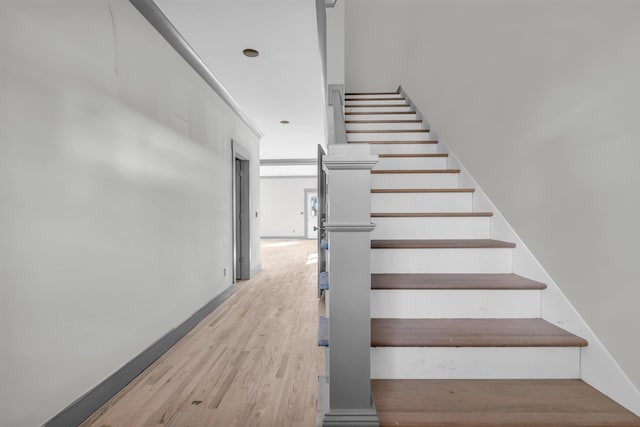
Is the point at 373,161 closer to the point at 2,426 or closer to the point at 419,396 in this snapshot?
the point at 419,396

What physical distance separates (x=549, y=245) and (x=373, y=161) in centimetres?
107

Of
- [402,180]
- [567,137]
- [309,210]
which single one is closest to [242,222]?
[402,180]

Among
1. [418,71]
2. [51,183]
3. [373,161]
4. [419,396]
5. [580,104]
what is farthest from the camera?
[418,71]

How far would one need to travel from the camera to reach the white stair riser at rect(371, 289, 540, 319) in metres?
1.53

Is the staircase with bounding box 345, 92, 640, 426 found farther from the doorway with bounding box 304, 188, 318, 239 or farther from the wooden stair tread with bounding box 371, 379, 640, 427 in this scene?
the doorway with bounding box 304, 188, 318, 239

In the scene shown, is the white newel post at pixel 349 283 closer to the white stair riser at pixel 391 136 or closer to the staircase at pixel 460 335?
the staircase at pixel 460 335

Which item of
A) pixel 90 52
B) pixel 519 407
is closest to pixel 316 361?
pixel 519 407

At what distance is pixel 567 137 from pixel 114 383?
2.69 metres

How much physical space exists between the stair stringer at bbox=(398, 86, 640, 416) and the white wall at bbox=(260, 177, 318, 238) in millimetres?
9865

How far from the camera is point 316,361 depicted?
228 cm

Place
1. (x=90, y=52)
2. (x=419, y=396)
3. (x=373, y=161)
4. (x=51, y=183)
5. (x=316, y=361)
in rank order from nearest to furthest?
(x=373, y=161)
(x=419, y=396)
(x=51, y=183)
(x=90, y=52)
(x=316, y=361)

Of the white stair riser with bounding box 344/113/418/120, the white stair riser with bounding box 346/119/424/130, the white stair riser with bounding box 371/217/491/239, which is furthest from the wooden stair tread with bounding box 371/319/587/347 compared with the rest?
the white stair riser with bounding box 344/113/418/120

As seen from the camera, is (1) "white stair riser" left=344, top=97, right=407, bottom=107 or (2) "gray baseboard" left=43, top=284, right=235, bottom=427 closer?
(2) "gray baseboard" left=43, top=284, right=235, bottom=427

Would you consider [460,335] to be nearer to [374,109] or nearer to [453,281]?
[453,281]
